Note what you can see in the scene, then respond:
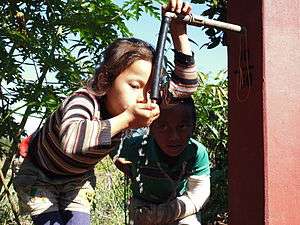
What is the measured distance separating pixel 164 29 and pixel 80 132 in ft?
1.31

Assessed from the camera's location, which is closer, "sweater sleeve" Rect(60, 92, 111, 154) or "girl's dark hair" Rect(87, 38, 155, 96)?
"sweater sleeve" Rect(60, 92, 111, 154)

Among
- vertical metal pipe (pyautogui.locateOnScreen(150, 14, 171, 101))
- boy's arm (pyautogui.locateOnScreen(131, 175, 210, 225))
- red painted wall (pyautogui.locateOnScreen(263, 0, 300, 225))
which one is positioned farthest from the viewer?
boy's arm (pyautogui.locateOnScreen(131, 175, 210, 225))

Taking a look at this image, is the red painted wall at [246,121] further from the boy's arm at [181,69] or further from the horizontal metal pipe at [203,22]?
the boy's arm at [181,69]

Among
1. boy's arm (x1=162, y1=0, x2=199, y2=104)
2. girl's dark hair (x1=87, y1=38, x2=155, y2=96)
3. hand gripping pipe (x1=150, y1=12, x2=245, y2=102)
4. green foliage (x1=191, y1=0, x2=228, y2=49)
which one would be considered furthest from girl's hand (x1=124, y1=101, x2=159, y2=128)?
green foliage (x1=191, y1=0, x2=228, y2=49)

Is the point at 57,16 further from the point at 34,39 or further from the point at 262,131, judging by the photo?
the point at 262,131

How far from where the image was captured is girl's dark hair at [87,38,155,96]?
194cm

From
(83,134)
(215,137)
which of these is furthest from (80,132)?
(215,137)

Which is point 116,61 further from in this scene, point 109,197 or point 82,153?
point 109,197

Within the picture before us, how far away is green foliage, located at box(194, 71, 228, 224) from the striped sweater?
1592 millimetres

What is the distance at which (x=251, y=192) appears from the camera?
1.87m

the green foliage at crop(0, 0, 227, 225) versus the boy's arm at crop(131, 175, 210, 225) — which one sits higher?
the green foliage at crop(0, 0, 227, 225)

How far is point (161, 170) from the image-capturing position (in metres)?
2.36

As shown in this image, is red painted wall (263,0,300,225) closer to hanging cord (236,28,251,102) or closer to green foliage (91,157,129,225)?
hanging cord (236,28,251,102)

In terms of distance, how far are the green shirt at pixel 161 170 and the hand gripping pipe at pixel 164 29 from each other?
2.13 ft
